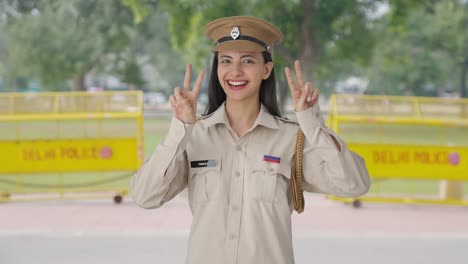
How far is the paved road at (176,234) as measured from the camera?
5000mm

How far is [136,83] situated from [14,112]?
16291mm

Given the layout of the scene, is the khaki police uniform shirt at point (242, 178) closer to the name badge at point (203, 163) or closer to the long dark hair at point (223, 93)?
the name badge at point (203, 163)

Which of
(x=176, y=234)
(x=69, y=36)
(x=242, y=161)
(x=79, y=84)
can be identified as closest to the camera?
(x=242, y=161)

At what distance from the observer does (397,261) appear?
16.0ft

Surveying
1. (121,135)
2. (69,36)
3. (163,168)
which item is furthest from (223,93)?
(69,36)

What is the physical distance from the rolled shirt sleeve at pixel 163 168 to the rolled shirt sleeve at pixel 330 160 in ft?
1.26

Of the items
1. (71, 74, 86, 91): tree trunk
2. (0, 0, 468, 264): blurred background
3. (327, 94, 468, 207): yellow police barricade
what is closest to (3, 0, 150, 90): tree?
(71, 74, 86, 91): tree trunk

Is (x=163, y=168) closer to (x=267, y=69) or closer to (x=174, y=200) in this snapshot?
(x=267, y=69)

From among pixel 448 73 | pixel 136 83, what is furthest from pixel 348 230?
pixel 448 73

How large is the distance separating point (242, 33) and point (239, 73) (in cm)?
14

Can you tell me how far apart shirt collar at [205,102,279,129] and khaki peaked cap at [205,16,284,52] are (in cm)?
22

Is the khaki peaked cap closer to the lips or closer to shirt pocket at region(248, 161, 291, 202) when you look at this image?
the lips

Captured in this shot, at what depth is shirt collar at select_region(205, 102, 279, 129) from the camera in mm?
1897

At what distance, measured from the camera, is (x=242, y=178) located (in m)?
1.86
